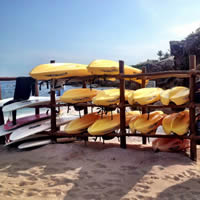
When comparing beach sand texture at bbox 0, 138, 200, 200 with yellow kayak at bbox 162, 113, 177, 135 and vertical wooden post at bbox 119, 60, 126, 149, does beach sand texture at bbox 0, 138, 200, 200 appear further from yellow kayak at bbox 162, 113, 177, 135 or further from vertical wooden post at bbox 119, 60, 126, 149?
yellow kayak at bbox 162, 113, 177, 135

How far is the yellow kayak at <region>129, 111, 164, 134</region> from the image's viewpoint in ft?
12.9

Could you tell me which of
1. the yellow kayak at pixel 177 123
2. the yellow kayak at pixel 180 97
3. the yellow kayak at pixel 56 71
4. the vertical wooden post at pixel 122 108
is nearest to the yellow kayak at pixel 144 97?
the vertical wooden post at pixel 122 108

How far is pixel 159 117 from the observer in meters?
4.23

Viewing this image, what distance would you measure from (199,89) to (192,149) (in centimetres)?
97

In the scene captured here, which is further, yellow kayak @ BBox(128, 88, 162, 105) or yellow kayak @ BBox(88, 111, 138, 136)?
yellow kayak @ BBox(88, 111, 138, 136)

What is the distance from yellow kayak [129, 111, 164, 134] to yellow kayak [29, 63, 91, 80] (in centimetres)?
149

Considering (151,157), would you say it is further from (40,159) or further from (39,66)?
(39,66)

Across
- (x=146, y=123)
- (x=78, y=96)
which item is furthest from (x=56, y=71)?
(x=146, y=123)

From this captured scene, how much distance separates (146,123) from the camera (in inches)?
158

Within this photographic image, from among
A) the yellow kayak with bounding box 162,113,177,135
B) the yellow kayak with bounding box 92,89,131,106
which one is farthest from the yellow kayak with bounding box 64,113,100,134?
the yellow kayak with bounding box 162,113,177,135

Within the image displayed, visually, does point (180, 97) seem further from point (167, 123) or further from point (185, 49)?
point (185, 49)

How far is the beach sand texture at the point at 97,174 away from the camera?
2641mm

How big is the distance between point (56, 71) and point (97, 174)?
2.21 m

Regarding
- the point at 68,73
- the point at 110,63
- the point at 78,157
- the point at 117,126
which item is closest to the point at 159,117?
the point at 117,126
